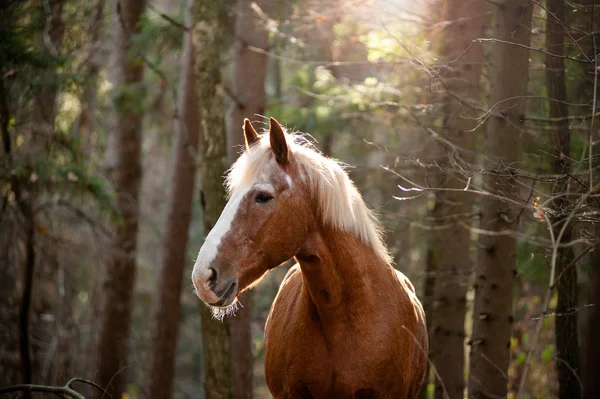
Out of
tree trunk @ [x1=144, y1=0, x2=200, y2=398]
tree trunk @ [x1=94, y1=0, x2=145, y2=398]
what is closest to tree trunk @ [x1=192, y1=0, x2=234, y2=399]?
tree trunk @ [x1=144, y1=0, x2=200, y2=398]

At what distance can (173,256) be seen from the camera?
11.4 m

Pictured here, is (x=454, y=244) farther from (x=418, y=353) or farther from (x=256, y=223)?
(x=256, y=223)

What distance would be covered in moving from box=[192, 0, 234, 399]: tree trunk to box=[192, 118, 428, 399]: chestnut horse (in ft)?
5.50

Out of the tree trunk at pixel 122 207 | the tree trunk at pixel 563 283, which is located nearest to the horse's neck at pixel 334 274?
the tree trunk at pixel 563 283

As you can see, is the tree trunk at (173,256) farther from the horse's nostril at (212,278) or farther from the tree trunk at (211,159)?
the horse's nostril at (212,278)

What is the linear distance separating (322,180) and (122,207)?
28.2 ft

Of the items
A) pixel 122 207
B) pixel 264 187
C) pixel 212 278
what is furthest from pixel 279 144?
pixel 122 207

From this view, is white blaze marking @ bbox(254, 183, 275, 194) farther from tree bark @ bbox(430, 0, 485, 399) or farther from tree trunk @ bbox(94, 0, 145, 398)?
tree trunk @ bbox(94, 0, 145, 398)

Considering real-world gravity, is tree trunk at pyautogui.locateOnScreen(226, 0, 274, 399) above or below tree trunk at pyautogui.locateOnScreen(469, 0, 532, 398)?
above

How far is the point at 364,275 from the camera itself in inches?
175

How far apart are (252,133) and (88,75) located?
18.1 feet

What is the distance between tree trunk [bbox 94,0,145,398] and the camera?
37.8ft

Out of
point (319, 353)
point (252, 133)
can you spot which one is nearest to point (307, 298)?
point (319, 353)

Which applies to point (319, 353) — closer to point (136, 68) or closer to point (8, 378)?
point (8, 378)
